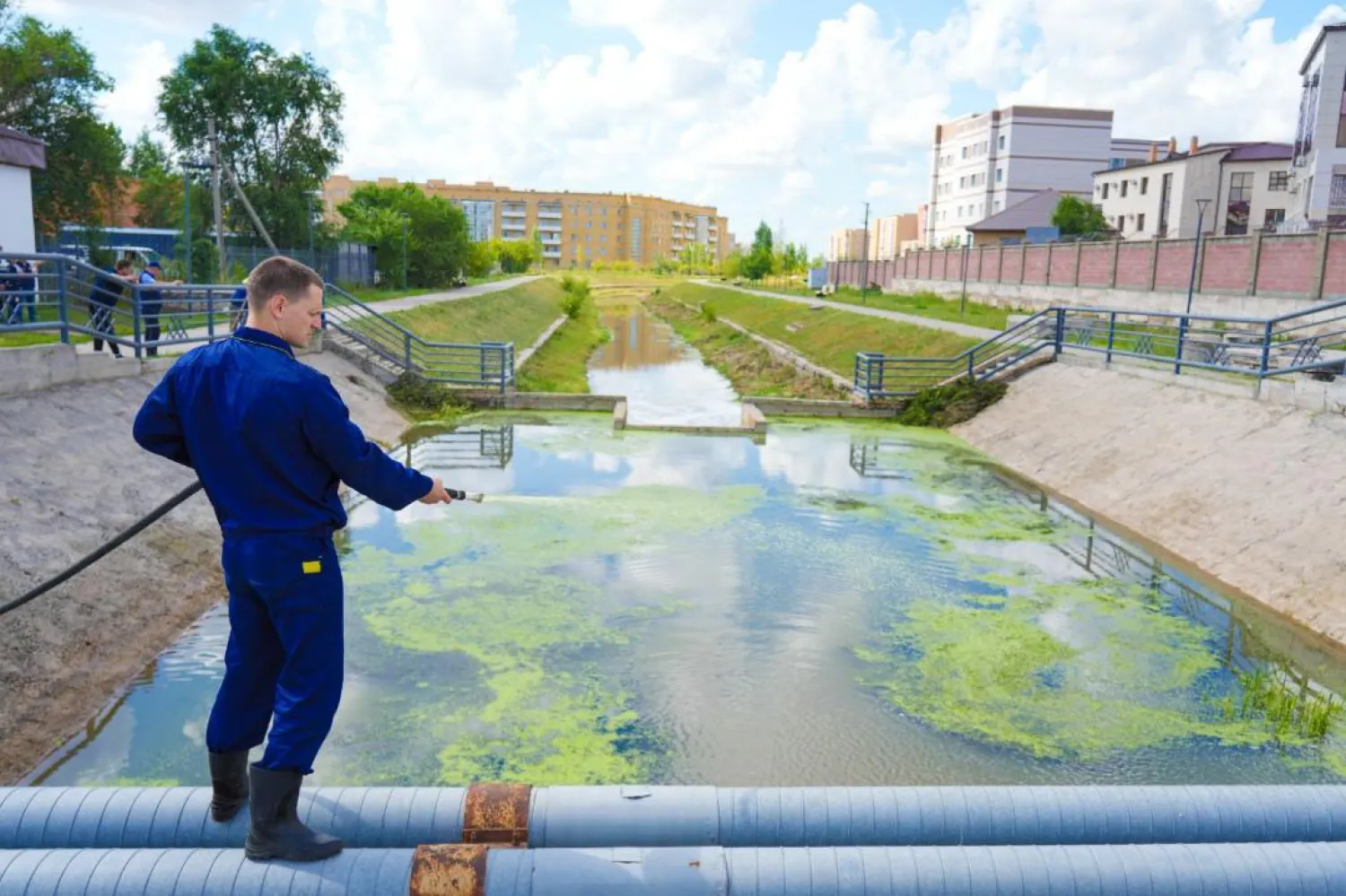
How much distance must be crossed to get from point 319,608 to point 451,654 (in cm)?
431

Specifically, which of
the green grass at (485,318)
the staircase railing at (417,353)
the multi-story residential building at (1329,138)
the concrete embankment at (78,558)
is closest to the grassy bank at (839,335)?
the staircase railing at (417,353)

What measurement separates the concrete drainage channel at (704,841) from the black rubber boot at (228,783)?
0.05 m

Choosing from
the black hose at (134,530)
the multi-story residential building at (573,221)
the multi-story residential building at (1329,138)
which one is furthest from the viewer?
the multi-story residential building at (573,221)

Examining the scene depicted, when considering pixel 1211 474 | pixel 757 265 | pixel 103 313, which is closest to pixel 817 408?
pixel 1211 474

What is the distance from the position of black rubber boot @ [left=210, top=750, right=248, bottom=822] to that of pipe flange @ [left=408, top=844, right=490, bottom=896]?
713mm

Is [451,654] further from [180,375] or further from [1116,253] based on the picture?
[1116,253]

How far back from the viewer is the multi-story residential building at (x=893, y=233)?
125m

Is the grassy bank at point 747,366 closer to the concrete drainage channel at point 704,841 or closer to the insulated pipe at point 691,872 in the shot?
the concrete drainage channel at point 704,841

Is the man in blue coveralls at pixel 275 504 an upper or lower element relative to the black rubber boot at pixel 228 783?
upper

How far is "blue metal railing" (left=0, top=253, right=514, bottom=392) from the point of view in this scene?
11164 mm

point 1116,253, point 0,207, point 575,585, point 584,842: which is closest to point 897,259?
point 1116,253

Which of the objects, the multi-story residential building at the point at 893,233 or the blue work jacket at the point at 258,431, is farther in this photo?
the multi-story residential building at the point at 893,233

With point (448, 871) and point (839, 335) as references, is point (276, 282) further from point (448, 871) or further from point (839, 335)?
point (839, 335)

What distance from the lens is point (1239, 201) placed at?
4978cm
